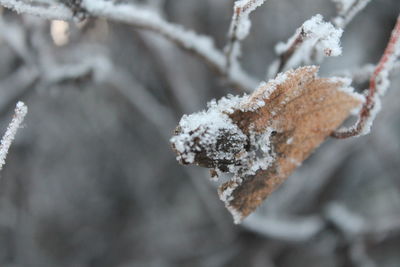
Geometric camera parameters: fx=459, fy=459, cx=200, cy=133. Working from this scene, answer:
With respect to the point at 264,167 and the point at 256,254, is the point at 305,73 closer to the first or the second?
the point at 264,167

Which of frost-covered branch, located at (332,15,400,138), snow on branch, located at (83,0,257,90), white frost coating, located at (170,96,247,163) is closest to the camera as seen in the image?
white frost coating, located at (170,96,247,163)

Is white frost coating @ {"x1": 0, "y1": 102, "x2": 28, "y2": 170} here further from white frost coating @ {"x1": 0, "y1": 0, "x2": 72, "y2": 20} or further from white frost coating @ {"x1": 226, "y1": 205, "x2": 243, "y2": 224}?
white frost coating @ {"x1": 226, "y1": 205, "x2": 243, "y2": 224}

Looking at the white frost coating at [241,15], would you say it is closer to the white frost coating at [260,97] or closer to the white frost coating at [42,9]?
the white frost coating at [260,97]

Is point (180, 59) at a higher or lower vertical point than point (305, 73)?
higher

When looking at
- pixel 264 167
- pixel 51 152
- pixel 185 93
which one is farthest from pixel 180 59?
A: pixel 264 167

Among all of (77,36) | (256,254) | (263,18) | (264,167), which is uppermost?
(263,18)

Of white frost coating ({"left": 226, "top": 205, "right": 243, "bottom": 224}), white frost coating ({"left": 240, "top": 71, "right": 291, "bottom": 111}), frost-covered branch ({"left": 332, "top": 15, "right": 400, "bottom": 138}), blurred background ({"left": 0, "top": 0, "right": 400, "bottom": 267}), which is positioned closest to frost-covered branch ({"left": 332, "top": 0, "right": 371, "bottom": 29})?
frost-covered branch ({"left": 332, "top": 15, "right": 400, "bottom": 138})

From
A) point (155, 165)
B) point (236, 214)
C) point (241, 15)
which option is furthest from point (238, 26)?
point (155, 165)

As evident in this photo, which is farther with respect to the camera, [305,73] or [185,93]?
[185,93]

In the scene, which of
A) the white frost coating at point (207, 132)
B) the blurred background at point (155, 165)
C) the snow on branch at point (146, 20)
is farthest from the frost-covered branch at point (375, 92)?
the blurred background at point (155, 165)
